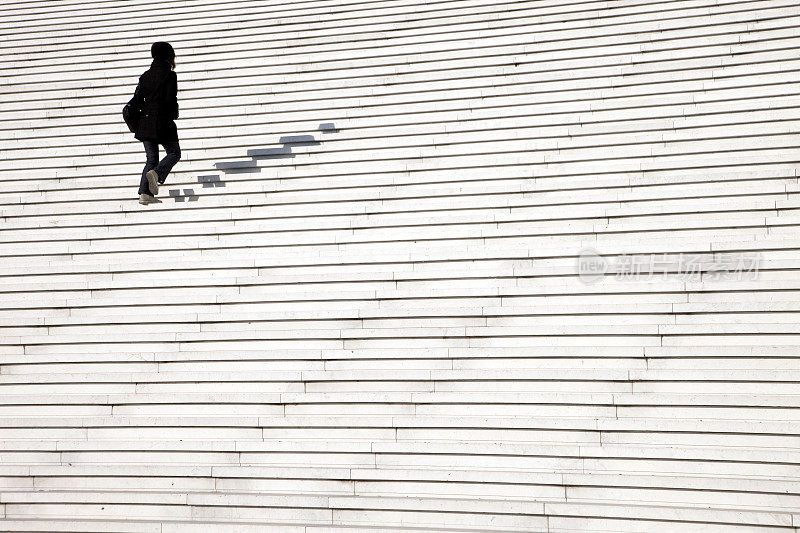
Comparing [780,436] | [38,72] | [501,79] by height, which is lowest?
[780,436]

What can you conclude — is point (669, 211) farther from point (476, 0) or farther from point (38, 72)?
point (38, 72)

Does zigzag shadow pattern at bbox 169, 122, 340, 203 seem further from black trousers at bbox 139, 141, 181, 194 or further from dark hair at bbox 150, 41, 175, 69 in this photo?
dark hair at bbox 150, 41, 175, 69

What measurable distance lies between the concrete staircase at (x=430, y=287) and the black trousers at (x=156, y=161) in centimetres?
27

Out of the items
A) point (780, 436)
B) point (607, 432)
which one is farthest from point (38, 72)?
point (780, 436)

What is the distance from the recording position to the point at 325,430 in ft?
17.2

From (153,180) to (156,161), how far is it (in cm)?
25

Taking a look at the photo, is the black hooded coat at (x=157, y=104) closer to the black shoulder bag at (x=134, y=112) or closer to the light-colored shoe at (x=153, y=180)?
the black shoulder bag at (x=134, y=112)

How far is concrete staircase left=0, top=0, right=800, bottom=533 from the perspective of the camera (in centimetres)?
490

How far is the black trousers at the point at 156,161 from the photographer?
21.6 feet

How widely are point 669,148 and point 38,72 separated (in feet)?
21.8

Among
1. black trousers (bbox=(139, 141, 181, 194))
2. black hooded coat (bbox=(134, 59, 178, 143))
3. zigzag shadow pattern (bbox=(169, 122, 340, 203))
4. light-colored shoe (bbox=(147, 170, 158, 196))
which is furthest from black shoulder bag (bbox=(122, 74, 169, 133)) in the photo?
zigzag shadow pattern (bbox=(169, 122, 340, 203))

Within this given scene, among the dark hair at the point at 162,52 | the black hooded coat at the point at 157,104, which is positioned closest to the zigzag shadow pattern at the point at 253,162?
the black hooded coat at the point at 157,104

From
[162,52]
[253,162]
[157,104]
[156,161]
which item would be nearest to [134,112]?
[157,104]

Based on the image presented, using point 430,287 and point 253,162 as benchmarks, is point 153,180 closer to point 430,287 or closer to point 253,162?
point 253,162
